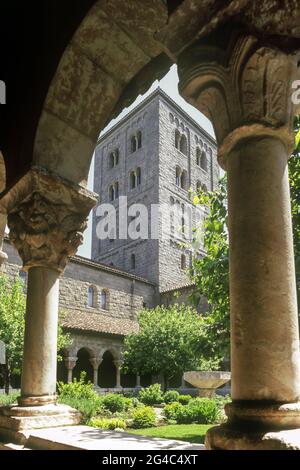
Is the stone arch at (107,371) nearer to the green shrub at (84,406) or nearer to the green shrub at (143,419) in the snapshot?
the green shrub at (143,419)

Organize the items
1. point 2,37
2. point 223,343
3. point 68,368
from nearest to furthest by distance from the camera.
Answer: point 2,37 < point 223,343 < point 68,368

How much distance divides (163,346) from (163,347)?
6 cm

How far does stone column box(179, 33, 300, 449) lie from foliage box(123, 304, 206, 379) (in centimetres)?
1669

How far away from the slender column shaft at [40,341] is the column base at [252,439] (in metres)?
1.71

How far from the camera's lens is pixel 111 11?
2.99 m

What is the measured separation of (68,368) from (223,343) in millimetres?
14100

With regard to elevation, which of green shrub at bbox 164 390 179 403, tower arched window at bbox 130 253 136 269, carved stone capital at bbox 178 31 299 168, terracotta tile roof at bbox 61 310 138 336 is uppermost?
tower arched window at bbox 130 253 136 269

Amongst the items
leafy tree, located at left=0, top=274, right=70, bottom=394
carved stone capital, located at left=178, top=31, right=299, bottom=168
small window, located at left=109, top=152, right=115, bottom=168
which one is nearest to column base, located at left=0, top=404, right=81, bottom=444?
carved stone capital, located at left=178, top=31, right=299, bottom=168

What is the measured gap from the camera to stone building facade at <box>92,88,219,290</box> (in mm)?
29062

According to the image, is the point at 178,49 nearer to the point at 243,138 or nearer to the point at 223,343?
the point at 243,138

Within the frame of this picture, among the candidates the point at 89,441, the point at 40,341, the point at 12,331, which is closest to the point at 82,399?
the point at 12,331

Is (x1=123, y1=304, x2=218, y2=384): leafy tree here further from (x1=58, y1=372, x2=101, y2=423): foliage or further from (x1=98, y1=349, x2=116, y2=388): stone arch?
(x1=58, y1=372, x2=101, y2=423): foliage

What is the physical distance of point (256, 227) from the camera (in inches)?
69.4

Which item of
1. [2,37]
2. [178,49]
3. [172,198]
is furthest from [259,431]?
[172,198]
